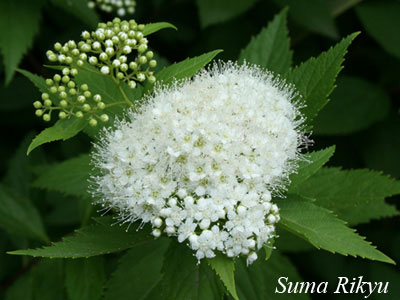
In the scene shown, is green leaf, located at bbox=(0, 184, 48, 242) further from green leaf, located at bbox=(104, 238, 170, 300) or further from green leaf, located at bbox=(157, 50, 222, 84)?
green leaf, located at bbox=(157, 50, 222, 84)

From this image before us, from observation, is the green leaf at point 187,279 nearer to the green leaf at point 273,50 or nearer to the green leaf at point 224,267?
the green leaf at point 224,267

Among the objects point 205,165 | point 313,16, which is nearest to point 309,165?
point 205,165

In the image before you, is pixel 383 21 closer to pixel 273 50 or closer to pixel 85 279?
pixel 273 50

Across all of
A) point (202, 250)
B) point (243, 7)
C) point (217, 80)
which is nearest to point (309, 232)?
point (202, 250)

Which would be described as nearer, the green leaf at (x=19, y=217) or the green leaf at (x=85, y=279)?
the green leaf at (x=85, y=279)

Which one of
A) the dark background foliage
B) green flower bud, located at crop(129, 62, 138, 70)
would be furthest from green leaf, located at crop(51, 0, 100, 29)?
green flower bud, located at crop(129, 62, 138, 70)

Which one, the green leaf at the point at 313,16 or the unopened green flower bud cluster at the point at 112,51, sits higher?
the green leaf at the point at 313,16

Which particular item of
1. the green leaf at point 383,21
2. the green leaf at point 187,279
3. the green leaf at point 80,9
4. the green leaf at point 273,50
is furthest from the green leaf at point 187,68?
the green leaf at point 383,21
